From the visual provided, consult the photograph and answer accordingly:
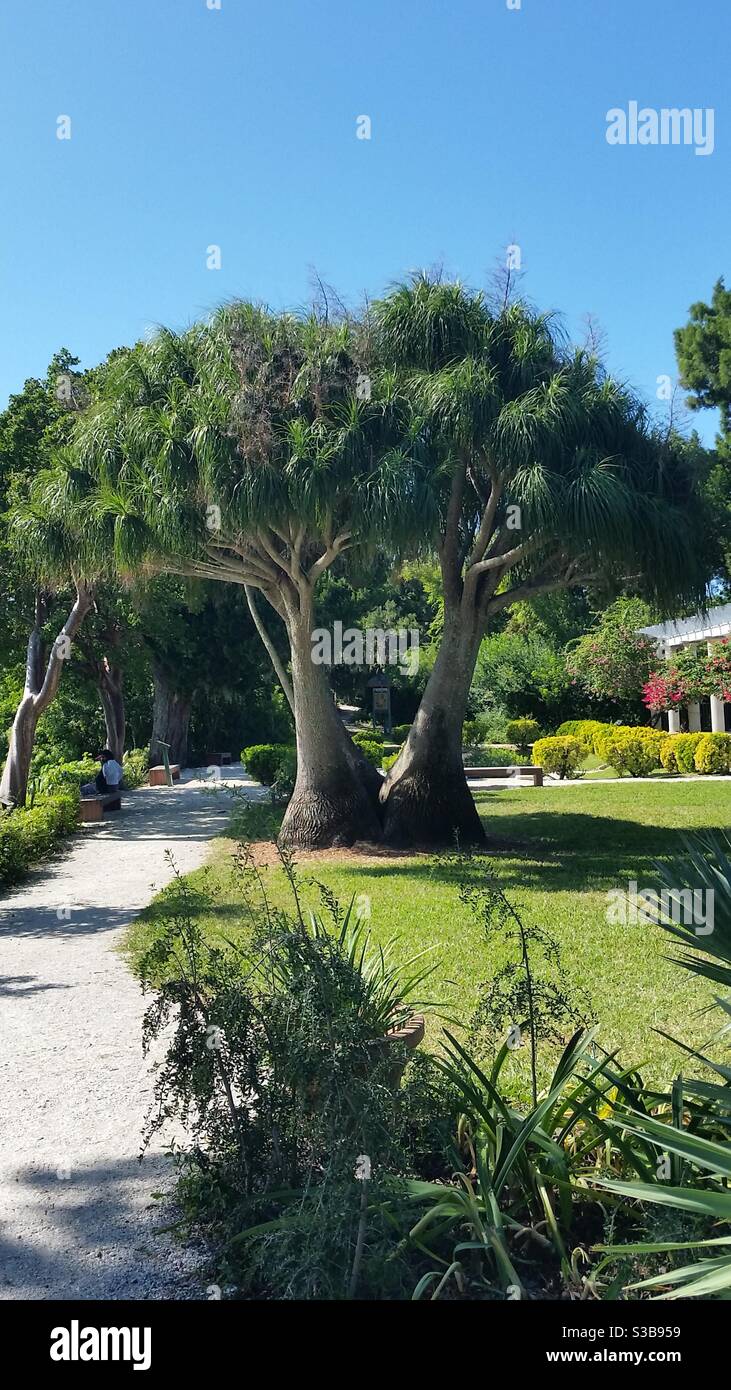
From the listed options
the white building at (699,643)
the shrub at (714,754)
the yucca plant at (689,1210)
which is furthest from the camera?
the white building at (699,643)

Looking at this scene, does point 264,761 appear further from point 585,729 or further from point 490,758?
point 585,729

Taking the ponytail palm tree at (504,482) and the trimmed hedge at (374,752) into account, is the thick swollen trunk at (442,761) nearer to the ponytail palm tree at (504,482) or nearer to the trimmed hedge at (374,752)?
the ponytail palm tree at (504,482)

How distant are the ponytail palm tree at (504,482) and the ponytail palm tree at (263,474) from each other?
2.13 ft

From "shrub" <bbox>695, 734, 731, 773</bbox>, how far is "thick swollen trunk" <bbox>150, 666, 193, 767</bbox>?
1665 cm

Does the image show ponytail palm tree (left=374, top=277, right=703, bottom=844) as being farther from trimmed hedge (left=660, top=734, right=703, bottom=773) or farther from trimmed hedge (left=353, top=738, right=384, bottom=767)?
trimmed hedge (left=660, top=734, right=703, bottom=773)

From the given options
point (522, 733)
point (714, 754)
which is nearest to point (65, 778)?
point (714, 754)

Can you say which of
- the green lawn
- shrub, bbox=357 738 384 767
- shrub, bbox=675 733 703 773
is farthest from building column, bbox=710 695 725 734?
shrub, bbox=357 738 384 767

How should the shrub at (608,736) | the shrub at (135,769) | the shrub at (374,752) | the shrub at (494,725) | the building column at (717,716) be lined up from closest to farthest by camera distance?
the shrub at (374,752) → the shrub at (135,769) → the shrub at (608,736) → the building column at (717,716) → the shrub at (494,725)

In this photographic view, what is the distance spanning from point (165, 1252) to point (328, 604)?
3784 cm

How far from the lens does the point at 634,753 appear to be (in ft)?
86.8

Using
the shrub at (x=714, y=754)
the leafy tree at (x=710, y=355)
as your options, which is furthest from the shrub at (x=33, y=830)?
the leafy tree at (x=710, y=355)

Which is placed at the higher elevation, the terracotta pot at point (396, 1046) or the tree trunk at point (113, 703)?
the tree trunk at point (113, 703)

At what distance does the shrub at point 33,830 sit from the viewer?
12.9 m
